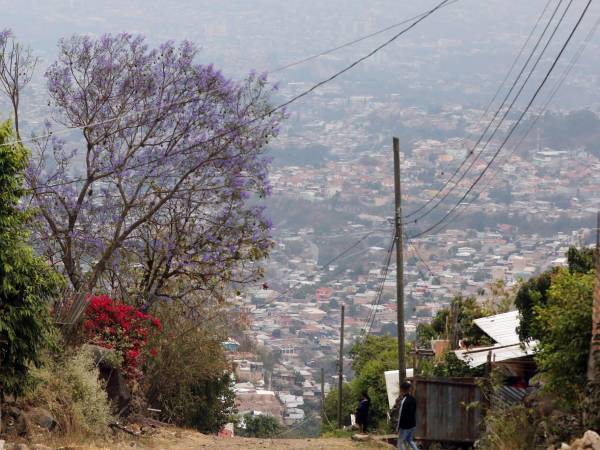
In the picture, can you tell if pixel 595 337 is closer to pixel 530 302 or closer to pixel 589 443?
pixel 589 443

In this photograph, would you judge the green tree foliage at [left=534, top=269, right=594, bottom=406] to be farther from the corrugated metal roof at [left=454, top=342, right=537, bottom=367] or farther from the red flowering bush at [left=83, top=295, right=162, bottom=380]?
the red flowering bush at [left=83, top=295, right=162, bottom=380]

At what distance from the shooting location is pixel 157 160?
76.8 feet

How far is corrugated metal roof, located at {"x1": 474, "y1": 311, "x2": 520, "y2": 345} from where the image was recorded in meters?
22.1

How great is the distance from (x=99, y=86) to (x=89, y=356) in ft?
26.2

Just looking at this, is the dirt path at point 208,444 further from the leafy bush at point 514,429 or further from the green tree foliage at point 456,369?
the leafy bush at point 514,429

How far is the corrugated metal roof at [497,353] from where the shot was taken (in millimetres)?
19797

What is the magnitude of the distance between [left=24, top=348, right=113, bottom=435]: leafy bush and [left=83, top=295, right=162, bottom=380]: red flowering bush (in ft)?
7.19

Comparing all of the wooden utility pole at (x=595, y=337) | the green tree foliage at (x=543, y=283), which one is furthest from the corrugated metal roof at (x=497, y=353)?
A: the wooden utility pole at (x=595, y=337)

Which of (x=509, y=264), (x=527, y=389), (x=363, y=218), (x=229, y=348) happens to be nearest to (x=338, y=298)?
(x=509, y=264)

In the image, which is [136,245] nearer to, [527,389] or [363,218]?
[527,389]

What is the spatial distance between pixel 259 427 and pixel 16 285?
28.0 m

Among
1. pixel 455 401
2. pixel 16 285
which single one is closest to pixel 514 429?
pixel 455 401

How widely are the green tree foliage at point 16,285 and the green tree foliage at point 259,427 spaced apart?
26.7 meters

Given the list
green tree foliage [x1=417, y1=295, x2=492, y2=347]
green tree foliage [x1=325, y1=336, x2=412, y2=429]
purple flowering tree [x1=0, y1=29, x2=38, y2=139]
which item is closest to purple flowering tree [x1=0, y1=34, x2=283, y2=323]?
purple flowering tree [x1=0, y1=29, x2=38, y2=139]
